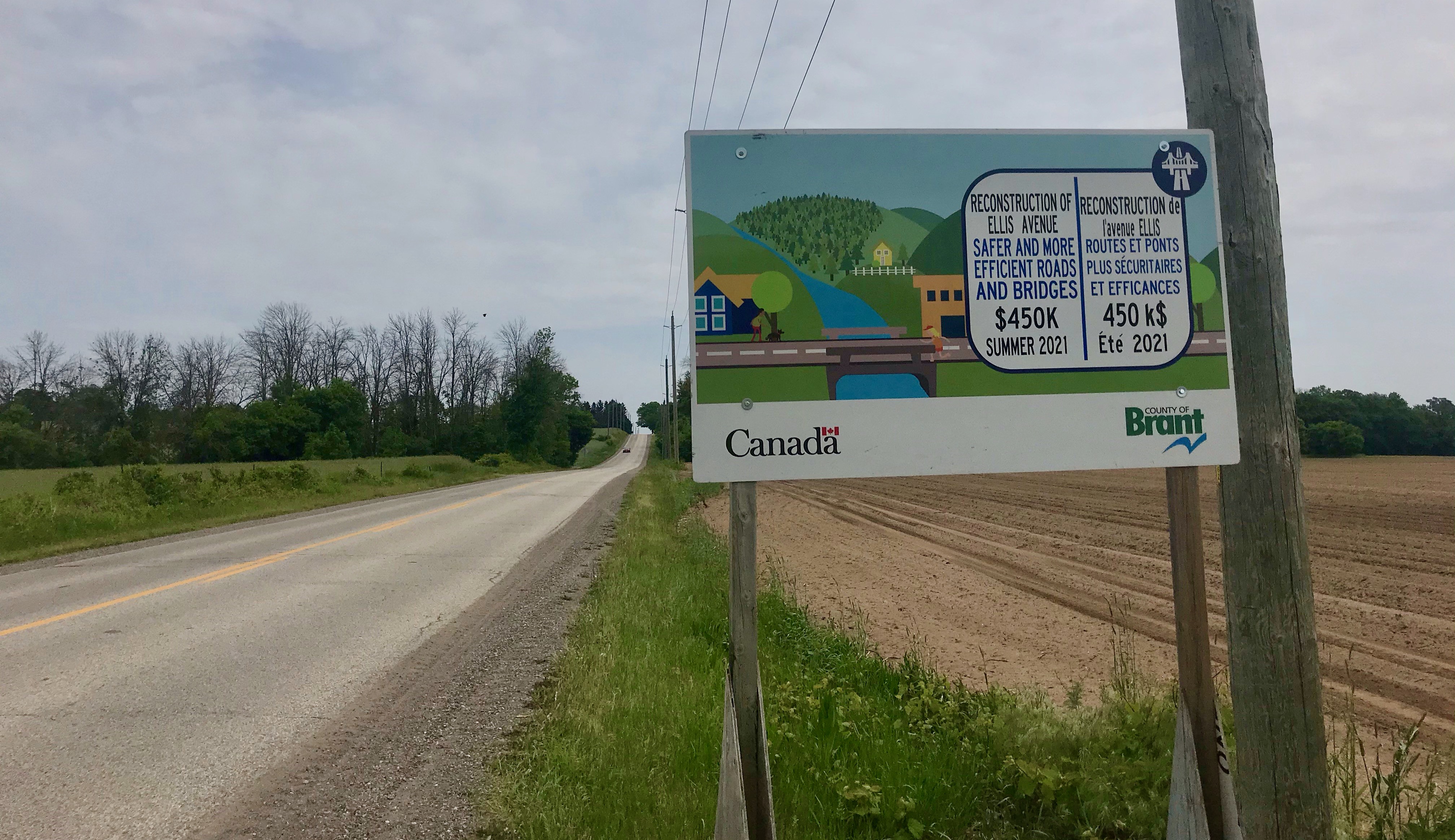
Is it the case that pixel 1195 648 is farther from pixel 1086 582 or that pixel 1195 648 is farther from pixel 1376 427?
pixel 1376 427

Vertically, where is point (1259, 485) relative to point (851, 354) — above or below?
below

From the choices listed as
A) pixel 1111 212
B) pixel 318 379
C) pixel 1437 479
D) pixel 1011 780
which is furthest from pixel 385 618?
pixel 318 379

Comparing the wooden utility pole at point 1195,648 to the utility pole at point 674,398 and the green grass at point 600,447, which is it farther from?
the green grass at point 600,447

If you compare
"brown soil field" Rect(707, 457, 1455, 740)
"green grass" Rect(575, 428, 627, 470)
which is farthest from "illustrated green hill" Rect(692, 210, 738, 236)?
"green grass" Rect(575, 428, 627, 470)

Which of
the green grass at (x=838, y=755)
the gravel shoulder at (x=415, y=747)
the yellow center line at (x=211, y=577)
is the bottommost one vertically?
the gravel shoulder at (x=415, y=747)

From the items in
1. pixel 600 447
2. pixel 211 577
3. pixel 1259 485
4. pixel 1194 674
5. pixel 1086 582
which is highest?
pixel 600 447

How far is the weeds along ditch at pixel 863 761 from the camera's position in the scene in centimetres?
316

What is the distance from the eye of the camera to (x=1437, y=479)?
2973 cm

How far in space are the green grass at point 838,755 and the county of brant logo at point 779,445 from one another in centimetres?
150

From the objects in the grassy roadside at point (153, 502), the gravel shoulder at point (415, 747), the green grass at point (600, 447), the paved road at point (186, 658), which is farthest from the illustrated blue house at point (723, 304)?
the green grass at point (600, 447)

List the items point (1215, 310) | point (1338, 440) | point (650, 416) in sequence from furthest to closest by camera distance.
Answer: point (650, 416)
point (1338, 440)
point (1215, 310)

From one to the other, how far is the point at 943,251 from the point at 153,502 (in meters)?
21.8

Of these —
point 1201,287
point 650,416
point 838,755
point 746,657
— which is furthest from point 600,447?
point 1201,287

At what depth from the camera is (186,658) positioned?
6.01 metres
